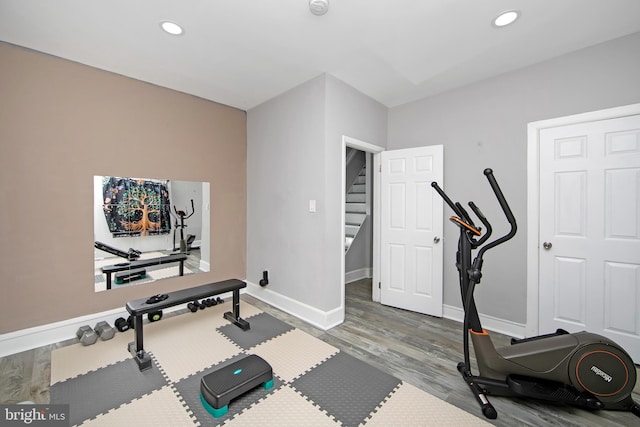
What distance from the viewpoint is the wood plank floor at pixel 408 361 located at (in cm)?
169

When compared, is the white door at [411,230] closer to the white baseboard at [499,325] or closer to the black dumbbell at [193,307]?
the white baseboard at [499,325]

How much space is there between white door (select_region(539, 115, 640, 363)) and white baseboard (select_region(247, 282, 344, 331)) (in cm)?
199

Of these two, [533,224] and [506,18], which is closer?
[506,18]

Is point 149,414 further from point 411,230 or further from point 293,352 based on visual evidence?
point 411,230

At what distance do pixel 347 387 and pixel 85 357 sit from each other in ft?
7.09

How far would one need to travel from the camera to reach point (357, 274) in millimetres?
4820

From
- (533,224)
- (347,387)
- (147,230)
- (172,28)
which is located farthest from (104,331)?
(533,224)

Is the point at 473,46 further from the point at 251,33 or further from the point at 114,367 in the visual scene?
the point at 114,367

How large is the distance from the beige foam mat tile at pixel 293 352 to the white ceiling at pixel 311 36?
2.69 meters

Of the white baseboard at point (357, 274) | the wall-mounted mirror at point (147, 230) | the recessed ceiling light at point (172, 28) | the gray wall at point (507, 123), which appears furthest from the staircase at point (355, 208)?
the recessed ceiling light at point (172, 28)

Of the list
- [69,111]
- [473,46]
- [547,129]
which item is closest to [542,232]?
[547,129]

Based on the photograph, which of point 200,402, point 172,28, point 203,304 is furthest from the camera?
point 203,304

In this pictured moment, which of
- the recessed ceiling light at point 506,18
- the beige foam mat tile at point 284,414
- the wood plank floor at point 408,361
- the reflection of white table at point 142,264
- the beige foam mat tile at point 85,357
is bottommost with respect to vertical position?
the wood plank floor at point 408,361

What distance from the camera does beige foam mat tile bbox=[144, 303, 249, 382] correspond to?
214cm
